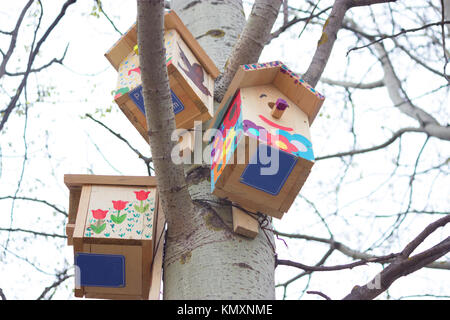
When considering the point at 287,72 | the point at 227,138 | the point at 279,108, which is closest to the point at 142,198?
the point at 227,138

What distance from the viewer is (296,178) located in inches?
85.4

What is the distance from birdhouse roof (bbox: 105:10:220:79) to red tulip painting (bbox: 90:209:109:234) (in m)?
0.89

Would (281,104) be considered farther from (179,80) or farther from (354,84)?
(354,84)

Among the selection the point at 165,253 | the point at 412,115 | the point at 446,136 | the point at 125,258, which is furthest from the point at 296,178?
the point at 412,115

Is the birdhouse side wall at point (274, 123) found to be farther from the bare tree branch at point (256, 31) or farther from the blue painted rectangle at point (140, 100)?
the blue painted rectangle at point (140, 100)

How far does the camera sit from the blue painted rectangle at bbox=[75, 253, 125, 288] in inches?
87.4

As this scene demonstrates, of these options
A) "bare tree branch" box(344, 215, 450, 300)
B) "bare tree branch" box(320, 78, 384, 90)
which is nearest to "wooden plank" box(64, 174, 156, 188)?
"bare tree branch" box(344, 215, 450, 300)

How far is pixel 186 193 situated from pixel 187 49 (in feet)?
2.93

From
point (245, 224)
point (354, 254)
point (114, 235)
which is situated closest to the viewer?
point (245, 224)

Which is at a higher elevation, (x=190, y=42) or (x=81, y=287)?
(x=190, y=42)

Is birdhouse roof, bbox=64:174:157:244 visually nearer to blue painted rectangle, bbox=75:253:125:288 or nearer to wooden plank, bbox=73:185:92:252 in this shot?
wooden plank, bbox=73:185:92:252

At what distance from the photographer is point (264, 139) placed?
2086 mm

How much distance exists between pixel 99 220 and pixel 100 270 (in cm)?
22

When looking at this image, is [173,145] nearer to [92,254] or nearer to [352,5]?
[92,254]
